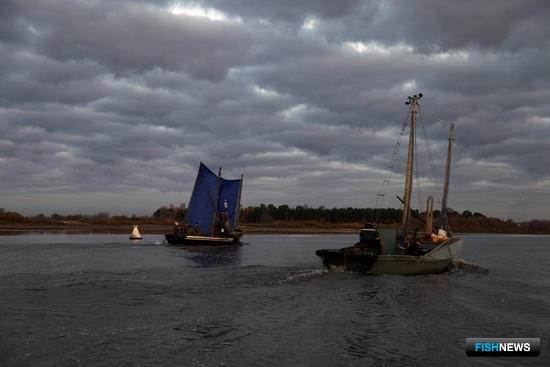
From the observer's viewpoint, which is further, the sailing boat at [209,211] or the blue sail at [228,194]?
the blue sail at [228,194]

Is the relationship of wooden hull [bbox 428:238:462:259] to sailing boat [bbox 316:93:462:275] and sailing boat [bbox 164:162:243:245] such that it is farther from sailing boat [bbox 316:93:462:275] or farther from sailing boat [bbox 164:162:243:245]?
sailing boat [bbox 164:162:243:245]

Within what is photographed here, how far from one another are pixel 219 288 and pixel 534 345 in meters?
12.7

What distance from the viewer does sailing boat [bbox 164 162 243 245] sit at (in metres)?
61.0

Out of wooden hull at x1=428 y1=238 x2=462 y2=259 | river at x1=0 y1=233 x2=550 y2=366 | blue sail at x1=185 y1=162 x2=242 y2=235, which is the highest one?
blue sail at x1=185 y1=162 x2=242 y2=235

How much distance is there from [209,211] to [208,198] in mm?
1698

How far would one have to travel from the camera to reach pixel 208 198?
62062mm

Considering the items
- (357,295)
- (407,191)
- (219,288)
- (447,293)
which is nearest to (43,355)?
(219,288)

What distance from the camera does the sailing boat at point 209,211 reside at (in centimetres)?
6103

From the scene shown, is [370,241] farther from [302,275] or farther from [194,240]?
[194,240]

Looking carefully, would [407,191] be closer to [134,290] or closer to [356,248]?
[356,248]

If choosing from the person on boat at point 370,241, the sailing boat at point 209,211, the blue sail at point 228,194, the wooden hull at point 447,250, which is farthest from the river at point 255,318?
the blue sail at point 228,194

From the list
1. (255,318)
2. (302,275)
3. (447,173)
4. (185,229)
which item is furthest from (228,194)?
(255,318)

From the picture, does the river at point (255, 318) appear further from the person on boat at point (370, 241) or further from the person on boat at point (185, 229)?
the person on boat at point (185, 229)

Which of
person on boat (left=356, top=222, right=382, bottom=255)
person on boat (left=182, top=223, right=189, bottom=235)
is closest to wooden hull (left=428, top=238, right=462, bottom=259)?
person on boat (left=356, top=222, right=382, bottom=255)
